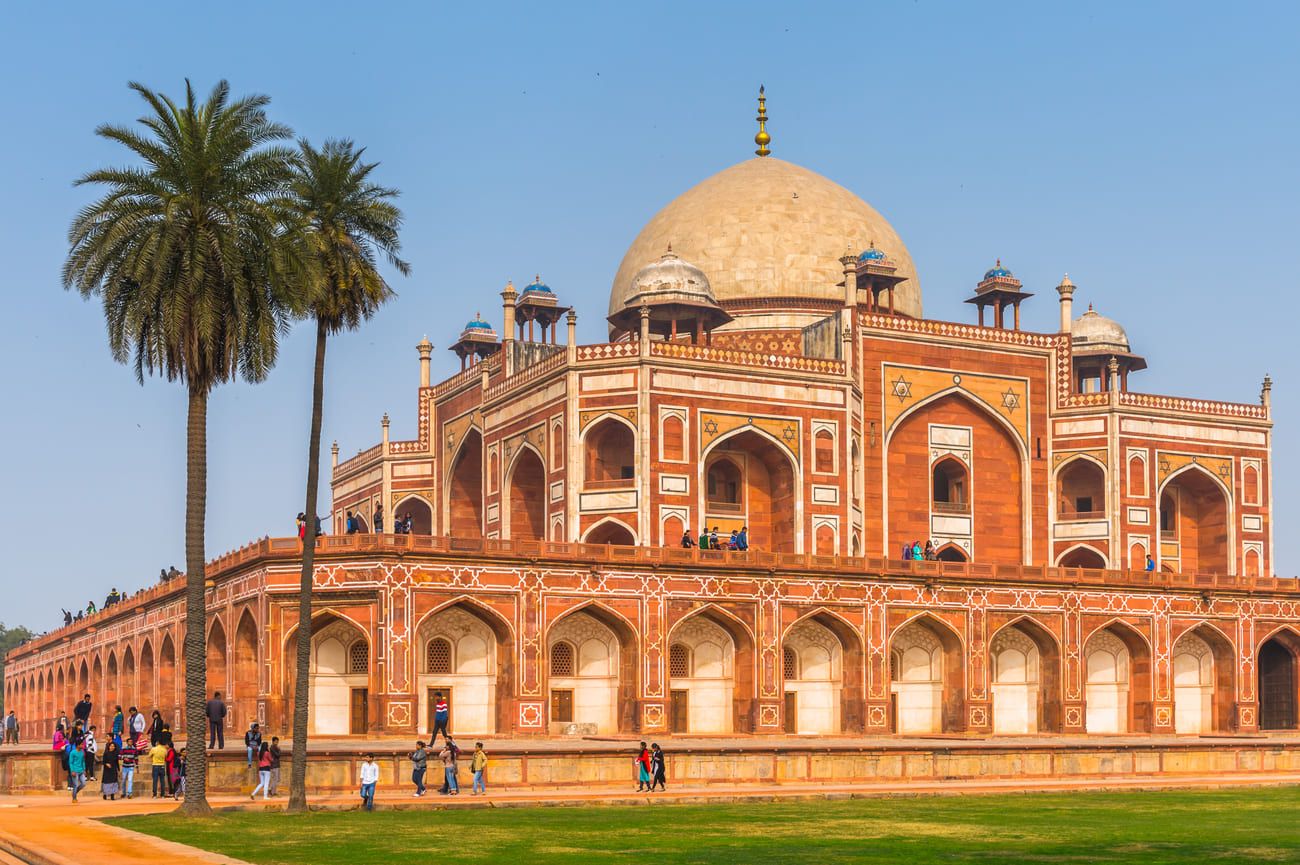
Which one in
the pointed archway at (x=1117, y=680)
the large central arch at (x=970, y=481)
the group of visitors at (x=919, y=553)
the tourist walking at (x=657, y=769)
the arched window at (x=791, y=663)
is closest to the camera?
the tourist walking at (x=657, y=769)

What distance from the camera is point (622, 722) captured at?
47.8 meters

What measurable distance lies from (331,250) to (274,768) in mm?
9494

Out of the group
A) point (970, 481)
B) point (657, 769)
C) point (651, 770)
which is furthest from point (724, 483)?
point (657, 769)

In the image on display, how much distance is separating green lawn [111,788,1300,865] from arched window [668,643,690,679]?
17210 mm

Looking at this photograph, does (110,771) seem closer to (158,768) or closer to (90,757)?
(158,768)

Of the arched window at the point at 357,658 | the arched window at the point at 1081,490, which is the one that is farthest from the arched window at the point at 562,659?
the arched window at the point at 1081,490

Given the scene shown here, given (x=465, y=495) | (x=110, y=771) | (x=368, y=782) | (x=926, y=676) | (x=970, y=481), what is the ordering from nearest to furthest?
(x=368, y=782), (x=110, y=771), (x=926, y=676), (x=970, y=481), (x=465, y=495)

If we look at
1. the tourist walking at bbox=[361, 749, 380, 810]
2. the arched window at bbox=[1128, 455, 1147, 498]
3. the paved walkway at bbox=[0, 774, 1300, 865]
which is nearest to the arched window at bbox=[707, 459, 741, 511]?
the arched window at bbox=[1128, 455, 1147, 498]

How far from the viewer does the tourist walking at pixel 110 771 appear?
106 feet

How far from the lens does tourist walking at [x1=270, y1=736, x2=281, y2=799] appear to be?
3309cm

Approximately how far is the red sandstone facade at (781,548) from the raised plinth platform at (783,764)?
473cm

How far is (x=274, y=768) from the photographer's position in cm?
3347

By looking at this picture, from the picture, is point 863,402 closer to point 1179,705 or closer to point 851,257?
point 851,257

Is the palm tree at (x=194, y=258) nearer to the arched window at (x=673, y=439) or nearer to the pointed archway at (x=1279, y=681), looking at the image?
the arched window at (x=673, y=439)
